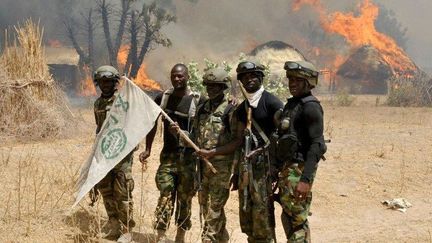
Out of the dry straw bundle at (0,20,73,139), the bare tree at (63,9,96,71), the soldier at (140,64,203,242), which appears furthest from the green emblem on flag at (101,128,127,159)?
the bare tree at (63,9,96,71)

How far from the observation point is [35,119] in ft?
33.1

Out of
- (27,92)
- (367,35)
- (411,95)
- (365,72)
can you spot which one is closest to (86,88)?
(27,92)

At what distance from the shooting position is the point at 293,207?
360 centimetres

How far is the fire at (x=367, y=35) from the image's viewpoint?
2933 cm

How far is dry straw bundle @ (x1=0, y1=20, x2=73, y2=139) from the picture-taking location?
977 centimetres

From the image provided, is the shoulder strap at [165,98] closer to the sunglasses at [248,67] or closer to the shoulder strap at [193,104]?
the shoulder strap at [193,104]

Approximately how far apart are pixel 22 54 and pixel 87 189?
703 centimetres

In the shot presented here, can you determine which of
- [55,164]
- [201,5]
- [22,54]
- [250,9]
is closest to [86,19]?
[201,5]

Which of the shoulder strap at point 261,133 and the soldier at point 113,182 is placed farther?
the soldier at point 113,182

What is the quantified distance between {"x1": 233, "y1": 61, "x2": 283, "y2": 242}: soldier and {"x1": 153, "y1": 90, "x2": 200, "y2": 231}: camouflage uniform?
31.0 inches

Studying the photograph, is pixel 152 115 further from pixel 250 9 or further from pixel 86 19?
pixel 250 9

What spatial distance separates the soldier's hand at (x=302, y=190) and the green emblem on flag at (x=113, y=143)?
182cm

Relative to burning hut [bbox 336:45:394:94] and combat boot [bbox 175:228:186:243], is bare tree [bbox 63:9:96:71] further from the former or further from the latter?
combat boot [bbox 175:228:186:243]

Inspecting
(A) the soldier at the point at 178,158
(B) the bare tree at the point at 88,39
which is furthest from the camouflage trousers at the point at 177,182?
(B) the bare tree at the point at 88,39
